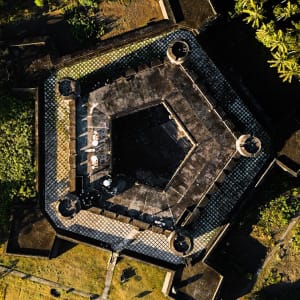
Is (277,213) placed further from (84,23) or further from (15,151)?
(84,23)

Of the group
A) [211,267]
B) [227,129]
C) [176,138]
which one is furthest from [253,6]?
[211,267]

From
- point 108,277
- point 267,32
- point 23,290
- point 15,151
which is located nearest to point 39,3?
point 15,151

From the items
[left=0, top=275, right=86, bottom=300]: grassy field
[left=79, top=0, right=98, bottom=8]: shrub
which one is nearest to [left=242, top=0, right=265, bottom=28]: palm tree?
[left=79, top=0, right=98, bottom=8]: shrub

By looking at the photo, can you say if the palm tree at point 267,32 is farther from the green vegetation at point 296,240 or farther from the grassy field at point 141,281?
the grassy field at point 141,281

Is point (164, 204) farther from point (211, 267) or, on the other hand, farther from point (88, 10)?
point (88, 10)

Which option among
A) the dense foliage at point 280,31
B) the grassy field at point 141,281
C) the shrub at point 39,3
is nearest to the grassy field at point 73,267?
the grassy field at point 141,281

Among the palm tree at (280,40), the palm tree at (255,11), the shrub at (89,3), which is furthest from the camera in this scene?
the shrub at (89,3)
